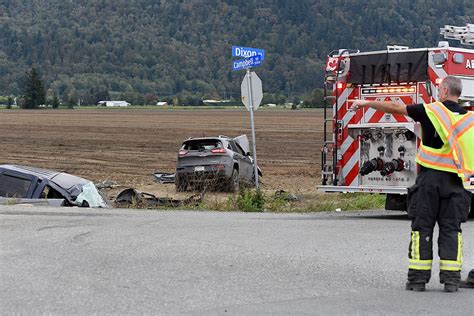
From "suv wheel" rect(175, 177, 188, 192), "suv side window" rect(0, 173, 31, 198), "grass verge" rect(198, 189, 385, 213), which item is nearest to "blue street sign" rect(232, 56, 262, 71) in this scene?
"grass verge" rect(198, 189, 385, 213)

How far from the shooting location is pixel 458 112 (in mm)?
9234

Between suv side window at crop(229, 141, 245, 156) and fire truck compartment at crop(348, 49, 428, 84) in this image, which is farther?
suv side window at crop(229, 141, 245, 156)

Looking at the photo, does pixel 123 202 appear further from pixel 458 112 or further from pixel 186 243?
pixel 458 112

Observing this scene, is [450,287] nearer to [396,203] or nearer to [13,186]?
[396,203]

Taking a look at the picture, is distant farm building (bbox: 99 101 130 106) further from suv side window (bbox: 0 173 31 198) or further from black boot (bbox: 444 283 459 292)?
black boot (bbox: 444 283 459 292)

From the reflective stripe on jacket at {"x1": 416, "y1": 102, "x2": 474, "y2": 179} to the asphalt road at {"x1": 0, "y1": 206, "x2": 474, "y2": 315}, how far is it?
1.11m

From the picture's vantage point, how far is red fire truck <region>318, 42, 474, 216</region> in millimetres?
16281

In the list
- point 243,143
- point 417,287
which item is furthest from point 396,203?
point 243,143

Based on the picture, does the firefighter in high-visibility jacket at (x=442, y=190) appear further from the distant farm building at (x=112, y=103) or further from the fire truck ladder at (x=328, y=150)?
the distant farm building at (x=112, y=103)

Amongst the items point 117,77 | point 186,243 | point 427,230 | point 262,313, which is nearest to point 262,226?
point 186,243

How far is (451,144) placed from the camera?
29.8 ft

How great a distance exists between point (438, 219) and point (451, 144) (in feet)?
2.24

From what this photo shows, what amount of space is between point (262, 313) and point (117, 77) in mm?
184418

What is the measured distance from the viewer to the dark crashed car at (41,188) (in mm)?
17719
